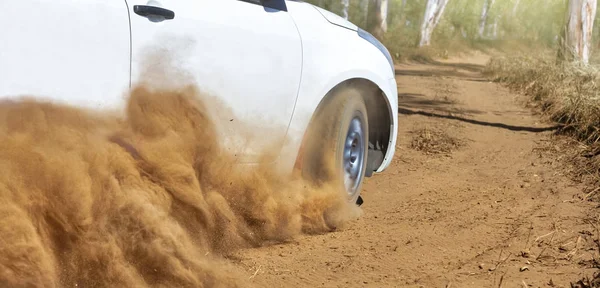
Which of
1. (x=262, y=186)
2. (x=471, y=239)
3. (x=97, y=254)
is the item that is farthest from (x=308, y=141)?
(x=97, y=254)

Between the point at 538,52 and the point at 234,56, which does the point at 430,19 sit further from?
the point at 234,56

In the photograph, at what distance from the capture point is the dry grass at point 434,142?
793cm

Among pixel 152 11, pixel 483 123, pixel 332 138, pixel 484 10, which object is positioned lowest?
pixel 484 10

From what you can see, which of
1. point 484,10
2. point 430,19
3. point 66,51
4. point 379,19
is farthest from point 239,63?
point 484,10

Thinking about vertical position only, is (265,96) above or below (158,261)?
above

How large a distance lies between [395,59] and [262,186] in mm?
22857

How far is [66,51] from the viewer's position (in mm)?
3156

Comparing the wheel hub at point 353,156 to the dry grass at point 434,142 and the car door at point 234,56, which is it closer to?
the car door at point 234,56

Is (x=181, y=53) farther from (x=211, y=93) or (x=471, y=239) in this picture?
(x=471, y=239)

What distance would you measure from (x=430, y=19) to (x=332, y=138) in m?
31.2

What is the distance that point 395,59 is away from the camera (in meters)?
26.6

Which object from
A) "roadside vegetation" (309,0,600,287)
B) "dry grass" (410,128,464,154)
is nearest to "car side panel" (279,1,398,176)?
"roadside vegetation" (309,0,600,287)

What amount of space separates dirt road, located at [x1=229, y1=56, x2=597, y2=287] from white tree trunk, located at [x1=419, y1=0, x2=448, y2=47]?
2614 cm

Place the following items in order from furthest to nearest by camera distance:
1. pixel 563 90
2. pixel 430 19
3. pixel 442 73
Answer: pixel 430 19, pixel 442 73, pixel 563 90
